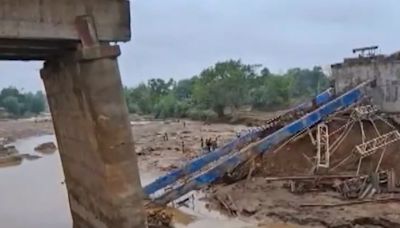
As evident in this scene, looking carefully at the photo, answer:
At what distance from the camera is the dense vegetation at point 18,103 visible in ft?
392

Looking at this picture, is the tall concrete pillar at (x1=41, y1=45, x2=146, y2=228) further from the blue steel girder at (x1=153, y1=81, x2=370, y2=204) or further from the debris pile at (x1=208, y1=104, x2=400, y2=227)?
the debris pile at (x1=208, y1=104, x2=400, y2=227)

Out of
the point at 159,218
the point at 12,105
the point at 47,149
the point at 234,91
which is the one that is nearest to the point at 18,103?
the point at 12,105

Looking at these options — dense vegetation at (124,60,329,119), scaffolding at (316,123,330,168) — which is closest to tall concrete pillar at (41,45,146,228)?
scaffolding at (316,123,330,168)

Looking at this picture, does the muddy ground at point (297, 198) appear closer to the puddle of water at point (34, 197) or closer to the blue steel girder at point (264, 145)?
the blue steel girder at point (264, 145)

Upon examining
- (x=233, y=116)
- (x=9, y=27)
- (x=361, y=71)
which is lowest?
(x=233, y=116)

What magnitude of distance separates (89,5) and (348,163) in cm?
1356

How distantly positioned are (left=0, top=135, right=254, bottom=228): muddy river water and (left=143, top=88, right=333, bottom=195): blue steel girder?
1.20m

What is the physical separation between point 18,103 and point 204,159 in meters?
112

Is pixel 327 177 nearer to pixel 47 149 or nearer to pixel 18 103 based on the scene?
pixel 47 149

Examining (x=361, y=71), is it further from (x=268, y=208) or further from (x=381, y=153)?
(x=268, y=208)

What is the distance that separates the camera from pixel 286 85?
7169cm

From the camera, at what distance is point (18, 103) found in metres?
123

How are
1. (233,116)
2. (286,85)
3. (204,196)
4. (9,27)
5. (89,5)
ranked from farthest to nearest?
(286,85) < (233,116) < (204,196) < (89,5) < (9,27)

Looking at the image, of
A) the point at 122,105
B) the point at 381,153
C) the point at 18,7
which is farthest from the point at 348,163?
the point at 18,7
